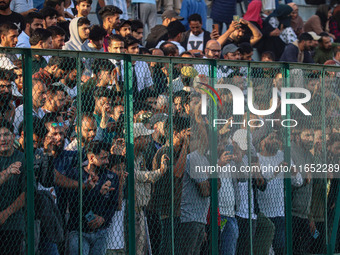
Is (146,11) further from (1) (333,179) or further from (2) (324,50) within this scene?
(1) (333,179)

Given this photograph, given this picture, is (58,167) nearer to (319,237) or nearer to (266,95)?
(266,95)

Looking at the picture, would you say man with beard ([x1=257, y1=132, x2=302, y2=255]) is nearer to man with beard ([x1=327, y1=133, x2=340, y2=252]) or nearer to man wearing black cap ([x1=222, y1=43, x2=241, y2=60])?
man with beard ([x1=327, y1=133, x2=340, y2=252])

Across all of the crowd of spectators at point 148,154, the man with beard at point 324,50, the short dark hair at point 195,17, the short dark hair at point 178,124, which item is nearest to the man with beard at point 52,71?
the crowd of spectators at point 148,154

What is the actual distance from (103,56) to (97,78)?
0.23m

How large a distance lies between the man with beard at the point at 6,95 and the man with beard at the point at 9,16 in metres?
3.44

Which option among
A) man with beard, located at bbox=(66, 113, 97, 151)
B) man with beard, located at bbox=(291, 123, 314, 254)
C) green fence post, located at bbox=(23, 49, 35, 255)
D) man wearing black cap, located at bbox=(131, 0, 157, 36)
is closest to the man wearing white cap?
man with beard, located at bbox=(66, 113, 97, 151)

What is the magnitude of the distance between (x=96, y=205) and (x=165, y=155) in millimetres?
863

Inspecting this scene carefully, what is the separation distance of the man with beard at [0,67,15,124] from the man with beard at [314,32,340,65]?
913cm

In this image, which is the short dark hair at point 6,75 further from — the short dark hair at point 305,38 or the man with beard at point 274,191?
the short dark hair at point 305,38

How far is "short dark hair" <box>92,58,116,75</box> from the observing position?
277 inches

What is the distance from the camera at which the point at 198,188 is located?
7754 millimetres

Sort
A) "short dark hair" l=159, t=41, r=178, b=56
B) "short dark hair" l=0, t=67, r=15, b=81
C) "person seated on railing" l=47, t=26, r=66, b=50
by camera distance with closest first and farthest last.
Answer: "short dark hair" l=0, t=67, r=15, b=81, "person seated on railing" l=47, t=26, r=66, b=50, "short dark hair" l=159, t=41, r=178, b=56

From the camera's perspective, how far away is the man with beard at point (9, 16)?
989 cm

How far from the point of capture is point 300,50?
551 inches
